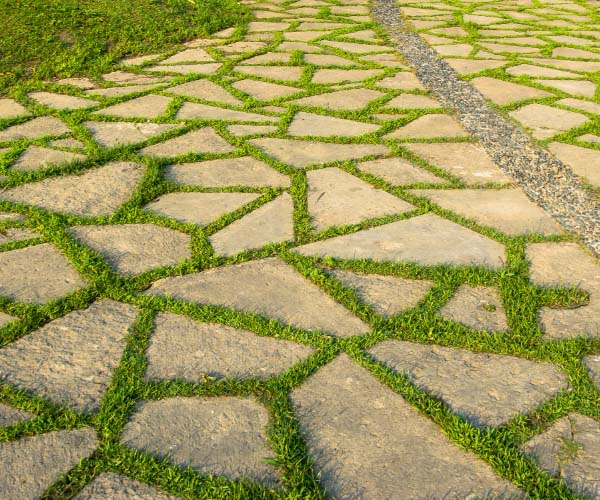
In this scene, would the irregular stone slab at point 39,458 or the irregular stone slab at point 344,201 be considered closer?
the irregular stone slab at point 39,458

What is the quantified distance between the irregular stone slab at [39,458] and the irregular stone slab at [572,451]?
117 centimetres

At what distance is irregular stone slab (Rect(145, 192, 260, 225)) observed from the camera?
2961 mm

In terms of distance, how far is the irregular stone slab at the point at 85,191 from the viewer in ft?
9.85

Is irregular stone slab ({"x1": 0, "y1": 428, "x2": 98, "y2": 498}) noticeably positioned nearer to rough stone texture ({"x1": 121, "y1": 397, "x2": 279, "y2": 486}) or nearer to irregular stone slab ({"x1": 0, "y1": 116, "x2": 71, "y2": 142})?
rough stone texture ({"x1": 121, "y1": 397, "x2": 279, "y2": 486})

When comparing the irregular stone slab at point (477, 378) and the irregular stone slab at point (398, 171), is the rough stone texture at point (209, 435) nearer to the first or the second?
the irregular stone slab at point (477, 378)

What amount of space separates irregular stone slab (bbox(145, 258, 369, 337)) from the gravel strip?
1217mm

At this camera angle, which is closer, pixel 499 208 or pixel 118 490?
pixel 118 490

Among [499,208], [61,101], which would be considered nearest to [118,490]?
[499,208]

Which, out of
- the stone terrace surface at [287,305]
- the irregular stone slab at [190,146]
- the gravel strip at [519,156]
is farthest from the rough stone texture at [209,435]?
the irregular stone slab at [190,146]

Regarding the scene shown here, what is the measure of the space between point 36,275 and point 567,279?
6.61 feet

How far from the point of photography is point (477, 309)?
2.33 metres

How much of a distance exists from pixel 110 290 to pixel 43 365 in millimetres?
430

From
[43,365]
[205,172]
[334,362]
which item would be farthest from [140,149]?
[334,362]

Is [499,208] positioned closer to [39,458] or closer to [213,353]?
[213,353]
